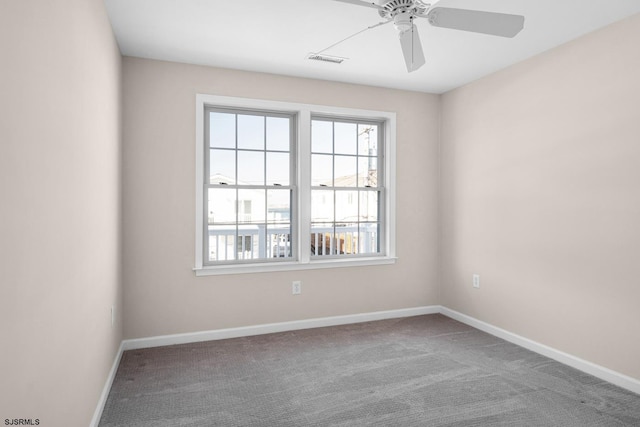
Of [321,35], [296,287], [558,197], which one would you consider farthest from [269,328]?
[558,197]

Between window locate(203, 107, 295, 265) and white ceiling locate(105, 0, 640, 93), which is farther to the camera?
window locate(203, 107, 295, 265)

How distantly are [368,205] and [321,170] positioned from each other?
70 centimetres

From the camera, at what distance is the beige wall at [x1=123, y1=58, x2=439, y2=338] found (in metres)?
3.47

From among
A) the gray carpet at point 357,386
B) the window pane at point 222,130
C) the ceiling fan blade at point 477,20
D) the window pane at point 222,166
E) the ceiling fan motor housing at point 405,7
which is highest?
the ceiling fan motor housing at point 405,7

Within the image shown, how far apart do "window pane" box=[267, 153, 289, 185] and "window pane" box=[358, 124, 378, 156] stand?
895 millimetres

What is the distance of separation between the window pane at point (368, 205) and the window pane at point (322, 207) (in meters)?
0.39

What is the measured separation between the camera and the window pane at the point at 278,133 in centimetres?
403

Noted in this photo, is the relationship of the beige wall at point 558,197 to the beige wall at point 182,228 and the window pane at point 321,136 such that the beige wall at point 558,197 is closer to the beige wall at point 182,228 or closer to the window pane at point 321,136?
the beige wall at point 182,228

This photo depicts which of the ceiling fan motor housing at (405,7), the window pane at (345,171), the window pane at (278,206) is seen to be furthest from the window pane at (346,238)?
the ceiling fan motor housing at (405,7)

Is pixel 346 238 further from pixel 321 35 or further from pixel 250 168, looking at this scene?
pixel 321 35

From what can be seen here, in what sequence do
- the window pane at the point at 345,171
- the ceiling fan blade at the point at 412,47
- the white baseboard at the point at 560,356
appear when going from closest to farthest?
the ceiling fan blade at the point at 412,47 → the white baseboard at the point at 560,356 → the window pane at the point at 345,171

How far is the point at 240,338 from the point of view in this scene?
3740 mm

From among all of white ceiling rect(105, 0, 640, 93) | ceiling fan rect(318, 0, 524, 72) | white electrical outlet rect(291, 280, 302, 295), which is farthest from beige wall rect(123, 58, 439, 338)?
ceiling fan rect(318, 0, 524, 72)

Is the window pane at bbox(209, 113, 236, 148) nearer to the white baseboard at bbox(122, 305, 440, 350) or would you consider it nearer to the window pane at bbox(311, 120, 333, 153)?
the window pane at bbox(311, 120, 333, 153)
